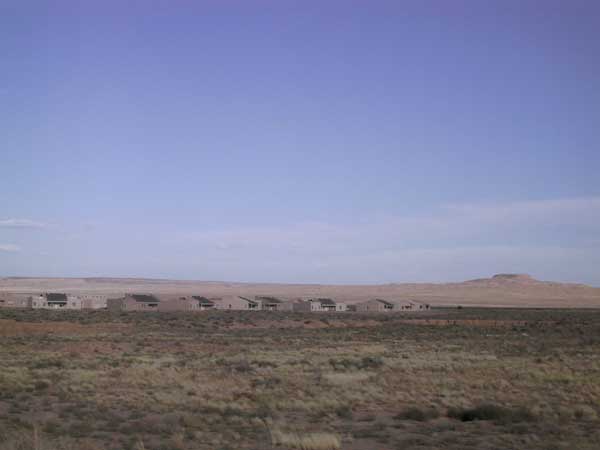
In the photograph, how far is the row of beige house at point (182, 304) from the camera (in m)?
118

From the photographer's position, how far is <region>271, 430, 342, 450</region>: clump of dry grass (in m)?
15.8

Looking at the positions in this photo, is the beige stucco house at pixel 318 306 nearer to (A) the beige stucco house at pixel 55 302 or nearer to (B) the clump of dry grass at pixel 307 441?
(A) the beige stucco house at pixel 55 302

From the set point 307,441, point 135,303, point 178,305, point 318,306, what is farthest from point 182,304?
point 307,441

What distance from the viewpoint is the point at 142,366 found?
33281 mm

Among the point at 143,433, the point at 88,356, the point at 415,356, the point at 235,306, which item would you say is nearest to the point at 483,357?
the point at 415,356

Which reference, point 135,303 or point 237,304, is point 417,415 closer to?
point 135,303

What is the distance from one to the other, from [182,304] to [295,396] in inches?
3840

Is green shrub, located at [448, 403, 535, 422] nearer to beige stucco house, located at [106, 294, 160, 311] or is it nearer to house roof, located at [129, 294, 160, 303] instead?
beige stucco house, located at [106, 294, 160, 311]

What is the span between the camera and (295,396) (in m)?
24.5

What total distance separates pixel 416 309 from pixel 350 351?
9353cm

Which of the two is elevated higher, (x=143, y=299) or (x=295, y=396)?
(x=143, y=299)

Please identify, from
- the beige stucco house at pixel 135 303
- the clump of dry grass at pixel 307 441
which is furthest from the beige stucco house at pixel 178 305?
the clump of dry grass at pixel 307 441

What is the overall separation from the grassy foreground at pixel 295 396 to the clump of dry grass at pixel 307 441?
0.05 metres

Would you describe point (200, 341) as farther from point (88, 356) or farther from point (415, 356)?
point (415, 356)
